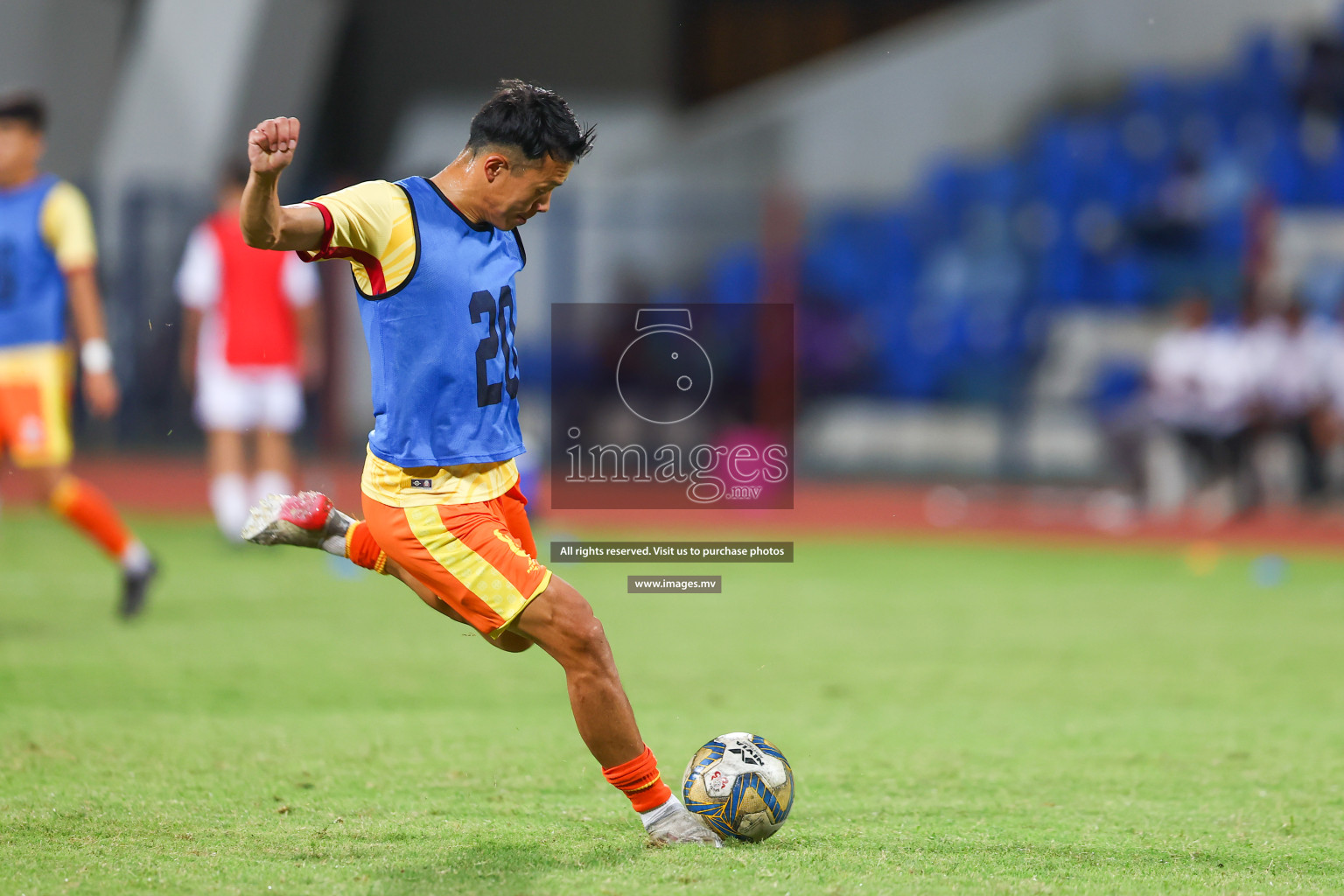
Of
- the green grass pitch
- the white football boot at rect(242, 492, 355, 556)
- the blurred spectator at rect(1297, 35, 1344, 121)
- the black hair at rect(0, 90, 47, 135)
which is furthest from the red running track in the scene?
the white football boot at rect(242, 492, 355, 556)

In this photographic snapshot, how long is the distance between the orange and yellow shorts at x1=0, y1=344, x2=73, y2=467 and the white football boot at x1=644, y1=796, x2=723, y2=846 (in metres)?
5.10

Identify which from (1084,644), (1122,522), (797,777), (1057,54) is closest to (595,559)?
(1084,644)

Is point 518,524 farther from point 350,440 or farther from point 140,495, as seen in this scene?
point 350,440

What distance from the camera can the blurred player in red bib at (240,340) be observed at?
12008 millimetres

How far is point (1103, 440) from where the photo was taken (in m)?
17.0

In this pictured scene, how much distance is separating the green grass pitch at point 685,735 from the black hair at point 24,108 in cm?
281

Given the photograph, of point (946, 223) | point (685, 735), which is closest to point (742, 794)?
point (685, 735)

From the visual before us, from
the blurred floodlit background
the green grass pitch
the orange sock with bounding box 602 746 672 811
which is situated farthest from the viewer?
the blurred floodlit background

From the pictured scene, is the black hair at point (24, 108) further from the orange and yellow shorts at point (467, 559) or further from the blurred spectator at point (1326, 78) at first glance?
the blurred spectator at point (1326, 78)

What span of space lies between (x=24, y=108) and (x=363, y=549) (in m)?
4.72

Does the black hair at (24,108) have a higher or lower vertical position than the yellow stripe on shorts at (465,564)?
higher

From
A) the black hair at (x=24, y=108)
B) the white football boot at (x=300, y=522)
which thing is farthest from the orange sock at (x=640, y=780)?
the black hair at (x=24, y=108)

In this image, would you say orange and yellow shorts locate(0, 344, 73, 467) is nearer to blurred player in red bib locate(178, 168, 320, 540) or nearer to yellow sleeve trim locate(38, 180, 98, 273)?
yellow sleeve trim locate(38, 180, 98, 273)

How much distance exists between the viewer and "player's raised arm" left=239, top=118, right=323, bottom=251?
4125 mm
